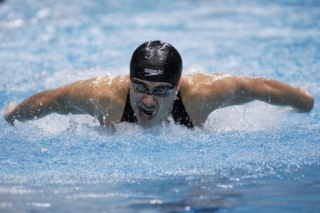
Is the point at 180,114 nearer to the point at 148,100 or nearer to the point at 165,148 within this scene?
the point at 165,148

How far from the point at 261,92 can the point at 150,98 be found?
0.82 meters

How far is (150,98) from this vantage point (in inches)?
149

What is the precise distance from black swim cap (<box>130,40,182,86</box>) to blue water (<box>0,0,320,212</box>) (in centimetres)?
45

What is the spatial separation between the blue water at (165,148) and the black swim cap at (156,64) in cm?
45

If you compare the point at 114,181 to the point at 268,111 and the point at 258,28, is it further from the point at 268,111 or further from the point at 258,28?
the point at 258,28

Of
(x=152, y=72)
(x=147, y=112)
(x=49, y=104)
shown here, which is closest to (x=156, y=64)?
(x=152, y=72)

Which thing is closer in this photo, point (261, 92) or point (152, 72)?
point (152, 72)

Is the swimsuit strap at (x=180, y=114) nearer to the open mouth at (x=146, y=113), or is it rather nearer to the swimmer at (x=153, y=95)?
the swimmer at (x=153, y=95)

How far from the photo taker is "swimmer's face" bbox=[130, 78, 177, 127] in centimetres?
378

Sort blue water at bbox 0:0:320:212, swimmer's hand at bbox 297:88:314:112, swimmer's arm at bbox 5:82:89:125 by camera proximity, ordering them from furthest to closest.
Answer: swimmer's hand at bbox 297:88:314:112 < swimmer's arm at bbox 5:82:89:125 < blue water at bbox 0:0:320:212

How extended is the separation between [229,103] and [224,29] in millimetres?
5018

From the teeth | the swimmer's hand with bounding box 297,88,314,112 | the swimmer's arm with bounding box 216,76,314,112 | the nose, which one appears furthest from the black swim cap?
the swimmer's hand with bounding box 297,88,314,112

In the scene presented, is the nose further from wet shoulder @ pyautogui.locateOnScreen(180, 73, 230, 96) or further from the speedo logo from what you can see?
wet shoulder @ pyautogui.locateOnScreen(180, 73, 230, 96)

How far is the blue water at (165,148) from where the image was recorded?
3119 mm
